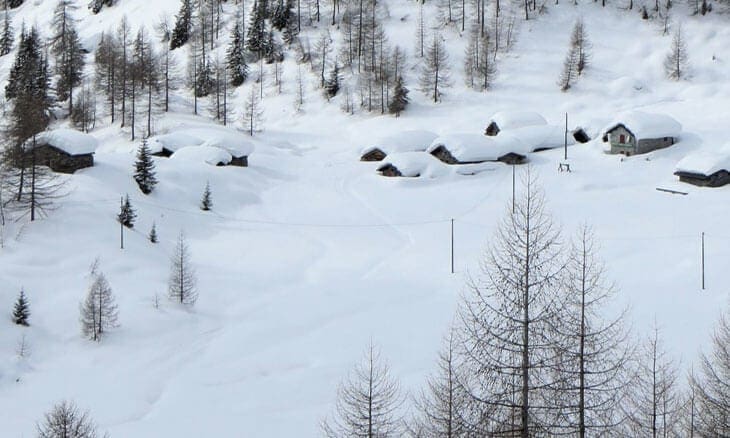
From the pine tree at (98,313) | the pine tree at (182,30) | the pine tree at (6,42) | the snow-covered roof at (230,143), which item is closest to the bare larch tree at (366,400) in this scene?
the pine tree at (98,313)

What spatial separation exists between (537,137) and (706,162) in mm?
17532

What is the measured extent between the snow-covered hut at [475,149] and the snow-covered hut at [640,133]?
7703 millimetres

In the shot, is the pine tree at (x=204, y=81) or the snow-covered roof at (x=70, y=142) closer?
the snow-covered roof at (x=70, y=142)

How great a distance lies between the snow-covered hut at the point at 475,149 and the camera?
213 feet

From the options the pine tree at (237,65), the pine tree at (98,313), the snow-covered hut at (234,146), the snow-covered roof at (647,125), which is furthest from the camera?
the pine tree at (237,65)

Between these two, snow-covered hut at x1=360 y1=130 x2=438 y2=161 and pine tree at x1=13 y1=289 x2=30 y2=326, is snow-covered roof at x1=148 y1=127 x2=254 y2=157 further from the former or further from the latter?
pine tree at x1=13 y1=289 x2=30 y2=326

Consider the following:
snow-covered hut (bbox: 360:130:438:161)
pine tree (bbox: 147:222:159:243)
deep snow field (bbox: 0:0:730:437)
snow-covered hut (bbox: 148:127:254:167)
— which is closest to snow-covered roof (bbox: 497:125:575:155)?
deep snow field (bbox: 0:0:730:437)

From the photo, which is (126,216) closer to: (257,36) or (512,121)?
(512,121)

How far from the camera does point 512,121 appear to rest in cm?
7312

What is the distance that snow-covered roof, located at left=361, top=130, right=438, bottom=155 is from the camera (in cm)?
6781

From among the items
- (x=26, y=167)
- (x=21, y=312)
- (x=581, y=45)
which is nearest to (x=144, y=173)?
(x=26, y=167)

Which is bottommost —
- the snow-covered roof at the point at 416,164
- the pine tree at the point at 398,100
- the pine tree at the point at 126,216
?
the pine tree at the point at 126,216

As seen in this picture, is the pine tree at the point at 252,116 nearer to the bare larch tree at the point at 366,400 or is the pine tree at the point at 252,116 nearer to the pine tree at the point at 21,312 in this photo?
the pine tree at the point at 21,312

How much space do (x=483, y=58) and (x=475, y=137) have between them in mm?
27534
